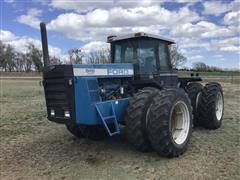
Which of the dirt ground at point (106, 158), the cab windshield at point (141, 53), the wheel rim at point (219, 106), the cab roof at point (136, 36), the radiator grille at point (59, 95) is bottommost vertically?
the dirt ground at point (106, 158)

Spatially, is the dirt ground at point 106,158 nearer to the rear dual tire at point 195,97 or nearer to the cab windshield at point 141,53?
the rear dual tire at point 195,97

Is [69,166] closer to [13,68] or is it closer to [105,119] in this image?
[105,119]

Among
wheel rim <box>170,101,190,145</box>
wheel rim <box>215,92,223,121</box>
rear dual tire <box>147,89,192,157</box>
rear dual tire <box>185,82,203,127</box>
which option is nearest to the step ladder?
rear dual tire <box>147,89,192,157</box>

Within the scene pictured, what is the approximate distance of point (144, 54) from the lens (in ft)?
23.8

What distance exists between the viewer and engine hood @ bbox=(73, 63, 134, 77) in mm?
5849

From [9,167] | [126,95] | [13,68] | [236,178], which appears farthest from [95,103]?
[13,68]

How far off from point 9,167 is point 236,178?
3888mm

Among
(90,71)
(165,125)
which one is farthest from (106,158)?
(90,71)

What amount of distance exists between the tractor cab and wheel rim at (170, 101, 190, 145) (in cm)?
100

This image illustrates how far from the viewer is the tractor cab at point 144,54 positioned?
23.5ft

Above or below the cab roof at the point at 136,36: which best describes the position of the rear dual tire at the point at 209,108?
below

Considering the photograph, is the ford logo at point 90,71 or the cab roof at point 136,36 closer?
the ford logo at point 90,71

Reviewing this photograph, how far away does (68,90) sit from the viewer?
19.1ft

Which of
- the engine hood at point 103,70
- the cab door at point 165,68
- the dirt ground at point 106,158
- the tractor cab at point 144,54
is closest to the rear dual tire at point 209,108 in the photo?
the dirt ground at point 106,158
